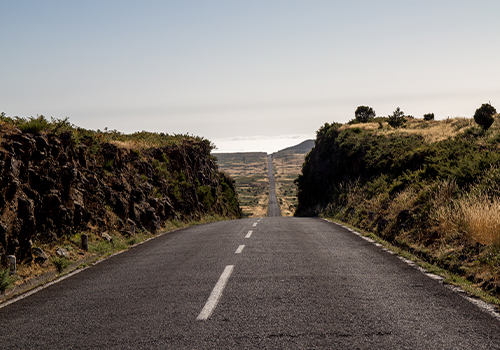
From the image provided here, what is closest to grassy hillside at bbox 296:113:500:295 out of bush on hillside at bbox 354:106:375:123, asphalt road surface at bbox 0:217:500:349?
asphalt road surface at bbox 0:217:500:349

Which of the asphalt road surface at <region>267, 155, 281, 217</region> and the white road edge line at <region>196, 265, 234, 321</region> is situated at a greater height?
the white road edge line at <region>196, 265, 234, 321</region>

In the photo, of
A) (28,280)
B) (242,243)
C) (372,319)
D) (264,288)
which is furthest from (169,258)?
(372,319)

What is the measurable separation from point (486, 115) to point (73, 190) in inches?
1112

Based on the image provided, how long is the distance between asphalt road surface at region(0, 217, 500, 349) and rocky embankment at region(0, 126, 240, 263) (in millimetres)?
2351

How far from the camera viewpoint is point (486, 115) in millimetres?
27656

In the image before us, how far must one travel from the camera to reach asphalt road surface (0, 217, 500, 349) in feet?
14.7

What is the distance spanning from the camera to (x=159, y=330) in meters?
4.84

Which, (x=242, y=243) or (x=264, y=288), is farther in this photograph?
(x=242, y=243)

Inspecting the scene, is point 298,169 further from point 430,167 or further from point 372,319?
point 372,319

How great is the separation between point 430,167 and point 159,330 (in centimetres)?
1680

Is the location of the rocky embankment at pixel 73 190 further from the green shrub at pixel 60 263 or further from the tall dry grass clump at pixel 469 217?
the tall dry grass clump at pixel 469 217

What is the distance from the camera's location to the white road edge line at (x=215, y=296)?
209 inches

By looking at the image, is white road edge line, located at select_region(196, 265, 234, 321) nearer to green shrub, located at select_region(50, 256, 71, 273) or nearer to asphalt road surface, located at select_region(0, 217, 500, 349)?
asphalt road surface, located at select_region(0, 217, 500, 349)

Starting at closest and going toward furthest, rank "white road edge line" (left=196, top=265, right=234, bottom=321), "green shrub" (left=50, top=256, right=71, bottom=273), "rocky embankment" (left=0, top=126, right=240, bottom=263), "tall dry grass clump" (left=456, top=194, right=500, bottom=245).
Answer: "white road edge line" (left=196, top=265, right=234, bottom=321) < "tall dry grass clump" (left=456, top=194, right=500, bottom=245) < "green shrub" (left=50, top=256, right=71, bottom=273) < "rocky embankment" (left=0, top=126, right=240, bottom=263)
